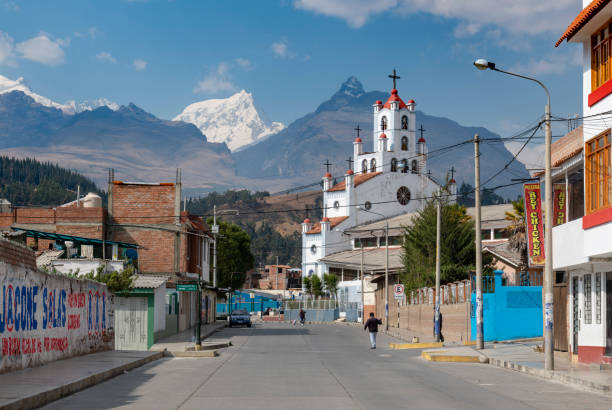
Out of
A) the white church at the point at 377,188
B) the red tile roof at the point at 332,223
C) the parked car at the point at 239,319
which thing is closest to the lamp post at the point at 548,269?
the parked car at the point at 239,319

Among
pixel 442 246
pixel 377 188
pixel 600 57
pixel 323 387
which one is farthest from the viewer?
pixel 377 188

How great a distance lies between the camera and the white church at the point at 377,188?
11612 centimetres

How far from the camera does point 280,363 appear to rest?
24.8 meters

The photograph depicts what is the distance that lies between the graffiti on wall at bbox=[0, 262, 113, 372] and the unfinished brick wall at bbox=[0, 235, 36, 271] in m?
0.15

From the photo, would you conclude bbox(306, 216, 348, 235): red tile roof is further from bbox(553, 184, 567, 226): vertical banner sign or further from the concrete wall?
bbox(553, 184, 567, 226): vertical banner sign

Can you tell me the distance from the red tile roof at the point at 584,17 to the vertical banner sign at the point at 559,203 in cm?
519

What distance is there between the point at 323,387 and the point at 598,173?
950 centimetres

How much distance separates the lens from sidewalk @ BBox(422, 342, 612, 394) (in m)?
17.9

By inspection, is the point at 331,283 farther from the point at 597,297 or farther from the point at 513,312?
the point at 597,297

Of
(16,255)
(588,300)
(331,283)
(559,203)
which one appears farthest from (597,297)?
(331,283)

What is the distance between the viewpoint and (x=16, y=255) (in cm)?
1808

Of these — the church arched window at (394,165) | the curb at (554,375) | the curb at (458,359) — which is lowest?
the curb at (458,359)

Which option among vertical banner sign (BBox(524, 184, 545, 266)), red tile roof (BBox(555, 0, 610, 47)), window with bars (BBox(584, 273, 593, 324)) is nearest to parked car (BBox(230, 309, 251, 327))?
vertical banner sign (BBox(524, 184, 545, 266))

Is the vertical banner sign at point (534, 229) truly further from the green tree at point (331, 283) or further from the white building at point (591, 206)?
the green tree at point (331, 283)
